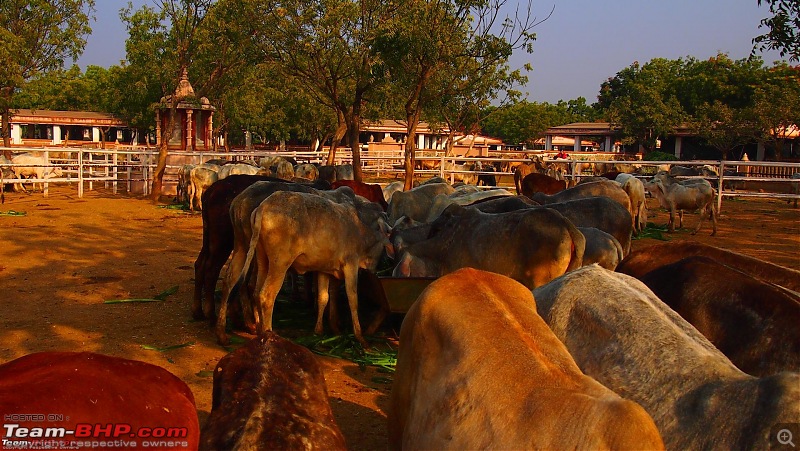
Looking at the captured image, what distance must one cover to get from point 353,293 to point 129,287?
13.0 feet

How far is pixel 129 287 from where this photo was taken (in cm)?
973

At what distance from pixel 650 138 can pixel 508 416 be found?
54.2 meters

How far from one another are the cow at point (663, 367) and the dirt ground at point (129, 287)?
178 centimetres

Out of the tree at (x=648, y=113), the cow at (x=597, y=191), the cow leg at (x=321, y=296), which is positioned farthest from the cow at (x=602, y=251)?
the tree at (x=648, y=113)

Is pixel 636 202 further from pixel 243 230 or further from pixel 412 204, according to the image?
pixel 243 230

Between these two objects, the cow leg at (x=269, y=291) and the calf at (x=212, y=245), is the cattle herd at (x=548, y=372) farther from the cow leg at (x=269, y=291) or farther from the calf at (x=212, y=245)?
the calf at (x=212, y=245)

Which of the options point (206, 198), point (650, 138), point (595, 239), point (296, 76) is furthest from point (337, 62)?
point (650, 138)

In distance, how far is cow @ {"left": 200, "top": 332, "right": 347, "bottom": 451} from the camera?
330cm

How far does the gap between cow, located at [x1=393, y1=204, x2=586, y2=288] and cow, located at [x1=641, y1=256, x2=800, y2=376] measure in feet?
5.98

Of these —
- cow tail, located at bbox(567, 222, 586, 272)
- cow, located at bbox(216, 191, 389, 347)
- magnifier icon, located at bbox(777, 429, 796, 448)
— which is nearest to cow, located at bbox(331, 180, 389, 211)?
cow, located at bbox(216, 191, 389, 347)

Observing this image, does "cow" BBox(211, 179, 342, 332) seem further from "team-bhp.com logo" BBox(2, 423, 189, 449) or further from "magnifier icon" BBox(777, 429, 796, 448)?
"magnifier icon" BBox(777, 429, 796, 448)

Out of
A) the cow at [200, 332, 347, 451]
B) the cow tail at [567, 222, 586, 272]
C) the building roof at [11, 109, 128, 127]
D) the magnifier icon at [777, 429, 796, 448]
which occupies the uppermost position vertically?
the building roof at [11, 109, 128, 127]

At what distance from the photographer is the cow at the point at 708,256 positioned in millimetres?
5133

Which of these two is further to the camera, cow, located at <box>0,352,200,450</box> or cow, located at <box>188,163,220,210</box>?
cow, located at <box>188,163,220,210</box>
